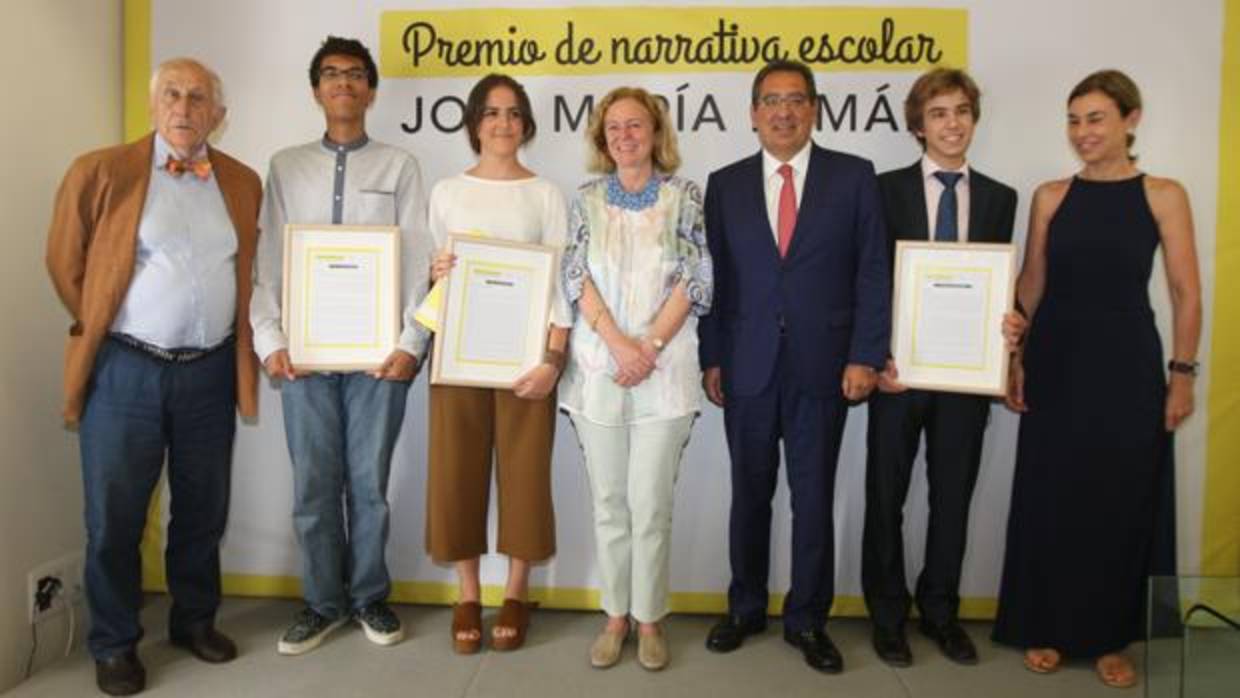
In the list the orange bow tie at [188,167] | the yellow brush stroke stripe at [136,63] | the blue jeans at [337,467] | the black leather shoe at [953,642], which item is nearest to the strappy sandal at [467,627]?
the blue jeans at [337,467]

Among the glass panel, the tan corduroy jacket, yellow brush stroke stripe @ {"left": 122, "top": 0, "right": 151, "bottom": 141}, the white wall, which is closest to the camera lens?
the glass panel

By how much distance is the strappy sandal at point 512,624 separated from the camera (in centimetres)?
294

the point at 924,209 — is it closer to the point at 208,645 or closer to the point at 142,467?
the point at 142,467

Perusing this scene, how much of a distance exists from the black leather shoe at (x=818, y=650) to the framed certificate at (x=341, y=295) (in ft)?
5.44

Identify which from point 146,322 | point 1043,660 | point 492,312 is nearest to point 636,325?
point 492,312

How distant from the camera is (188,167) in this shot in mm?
2701

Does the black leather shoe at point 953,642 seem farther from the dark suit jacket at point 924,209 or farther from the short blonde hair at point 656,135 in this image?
the short blonde hair at point 656,135

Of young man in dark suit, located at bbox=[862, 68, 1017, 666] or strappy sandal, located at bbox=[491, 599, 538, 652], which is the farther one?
strappy sandal, located at bbox=[491, 599, 538, 652]

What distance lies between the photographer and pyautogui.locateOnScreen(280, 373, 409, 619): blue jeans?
2.87m

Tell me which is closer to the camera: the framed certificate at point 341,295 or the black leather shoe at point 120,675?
the black leather shoe at point 120,675

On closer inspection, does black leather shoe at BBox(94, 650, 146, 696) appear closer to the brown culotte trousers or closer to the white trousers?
the brown culotte trousers

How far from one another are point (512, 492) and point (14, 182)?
1886 mm

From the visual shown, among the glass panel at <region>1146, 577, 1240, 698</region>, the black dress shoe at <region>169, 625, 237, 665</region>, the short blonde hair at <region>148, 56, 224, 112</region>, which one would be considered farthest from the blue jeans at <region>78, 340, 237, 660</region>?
the glass panel at <region>1146, 577, 1240, 698</region>

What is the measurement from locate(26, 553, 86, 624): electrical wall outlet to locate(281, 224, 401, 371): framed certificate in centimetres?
114
